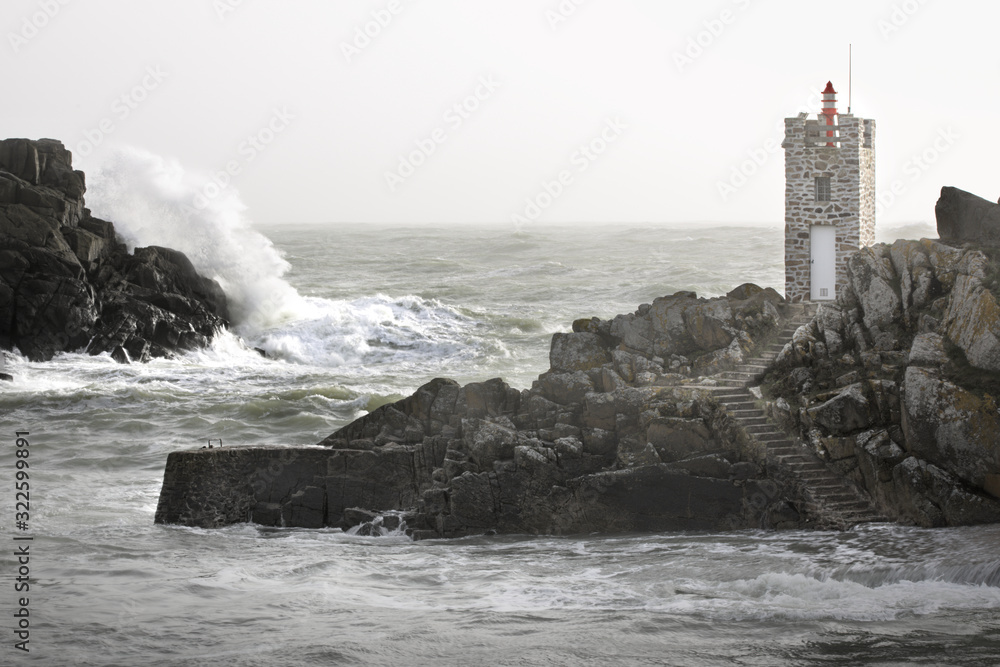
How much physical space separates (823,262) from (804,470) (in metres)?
6.96

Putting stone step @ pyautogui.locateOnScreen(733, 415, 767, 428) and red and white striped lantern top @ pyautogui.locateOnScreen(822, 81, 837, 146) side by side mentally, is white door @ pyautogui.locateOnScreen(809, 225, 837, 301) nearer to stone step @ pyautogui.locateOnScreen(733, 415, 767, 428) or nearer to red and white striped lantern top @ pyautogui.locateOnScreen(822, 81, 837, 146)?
red and white striped lantern top @ pyautogui.locateOnScreen(822, 81, 837, 146)

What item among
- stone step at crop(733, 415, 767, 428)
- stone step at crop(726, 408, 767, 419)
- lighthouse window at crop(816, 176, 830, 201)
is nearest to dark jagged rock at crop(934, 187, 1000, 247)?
lighthouse window at crop(816, 176, 830, 201)

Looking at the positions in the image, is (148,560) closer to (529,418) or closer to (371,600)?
(371,600)

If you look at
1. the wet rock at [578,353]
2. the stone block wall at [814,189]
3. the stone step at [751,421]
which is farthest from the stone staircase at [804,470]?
the stone block wall at [814,189]

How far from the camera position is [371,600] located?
13.7 m

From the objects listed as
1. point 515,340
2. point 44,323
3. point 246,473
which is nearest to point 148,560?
point 246,473

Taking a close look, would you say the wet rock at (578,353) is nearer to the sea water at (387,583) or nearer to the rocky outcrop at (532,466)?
the rocky outcrop at (532,466)

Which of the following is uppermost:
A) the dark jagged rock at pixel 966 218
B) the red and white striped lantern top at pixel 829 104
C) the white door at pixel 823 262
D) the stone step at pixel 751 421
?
the red and white striped lantern top at pixel 829 104

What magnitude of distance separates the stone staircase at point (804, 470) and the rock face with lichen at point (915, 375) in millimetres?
210

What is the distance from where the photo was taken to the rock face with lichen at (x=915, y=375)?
49.4 feet

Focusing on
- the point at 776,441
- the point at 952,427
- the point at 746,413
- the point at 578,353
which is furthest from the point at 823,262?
the point at 952,427

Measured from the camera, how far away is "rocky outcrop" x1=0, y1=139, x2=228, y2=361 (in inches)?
1197

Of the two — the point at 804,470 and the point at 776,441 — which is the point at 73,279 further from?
the point at 804,470

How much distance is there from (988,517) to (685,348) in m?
6.56
